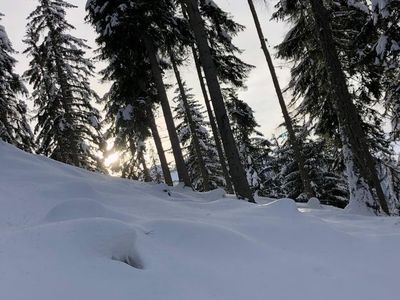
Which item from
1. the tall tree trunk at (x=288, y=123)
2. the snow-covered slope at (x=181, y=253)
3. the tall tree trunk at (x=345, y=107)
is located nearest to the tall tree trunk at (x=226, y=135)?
the snow-covered slope at (x=181, y=253)

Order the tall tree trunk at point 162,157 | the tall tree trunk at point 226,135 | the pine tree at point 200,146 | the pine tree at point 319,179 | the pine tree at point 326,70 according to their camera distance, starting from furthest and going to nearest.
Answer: the pine tree at point 200,146
the pine tree at point 319,179
the tall tree trunk at point 162,157
the pine tree at point 326,70
the tall tree trunk at point 226,135

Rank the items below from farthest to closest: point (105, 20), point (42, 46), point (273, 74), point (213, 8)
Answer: point (42, 46)
point (273, 74)
point (213, 8)
point (105, 20)

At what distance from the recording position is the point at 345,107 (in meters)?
11.0

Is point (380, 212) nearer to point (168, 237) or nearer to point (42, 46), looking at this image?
point (168, 237)

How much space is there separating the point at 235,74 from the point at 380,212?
9791mm

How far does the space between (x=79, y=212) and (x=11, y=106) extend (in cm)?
1305

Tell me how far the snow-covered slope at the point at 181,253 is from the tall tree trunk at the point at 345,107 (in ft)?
11.5

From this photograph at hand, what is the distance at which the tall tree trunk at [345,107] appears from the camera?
10922mm

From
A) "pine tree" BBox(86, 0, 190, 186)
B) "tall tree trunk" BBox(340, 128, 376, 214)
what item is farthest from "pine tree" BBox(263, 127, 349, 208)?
"tall tree trunk" BBox(340, 128, 376, 214)

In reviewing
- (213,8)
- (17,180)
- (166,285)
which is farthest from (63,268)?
(213,8)

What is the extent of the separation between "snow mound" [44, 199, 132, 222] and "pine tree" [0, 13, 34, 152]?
11015mm

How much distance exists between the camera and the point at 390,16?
33.5 ft

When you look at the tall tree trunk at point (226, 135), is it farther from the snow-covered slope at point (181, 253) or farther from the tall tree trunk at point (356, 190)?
the tall tree trunk at point (356, 190)

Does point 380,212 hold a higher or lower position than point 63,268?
lower
